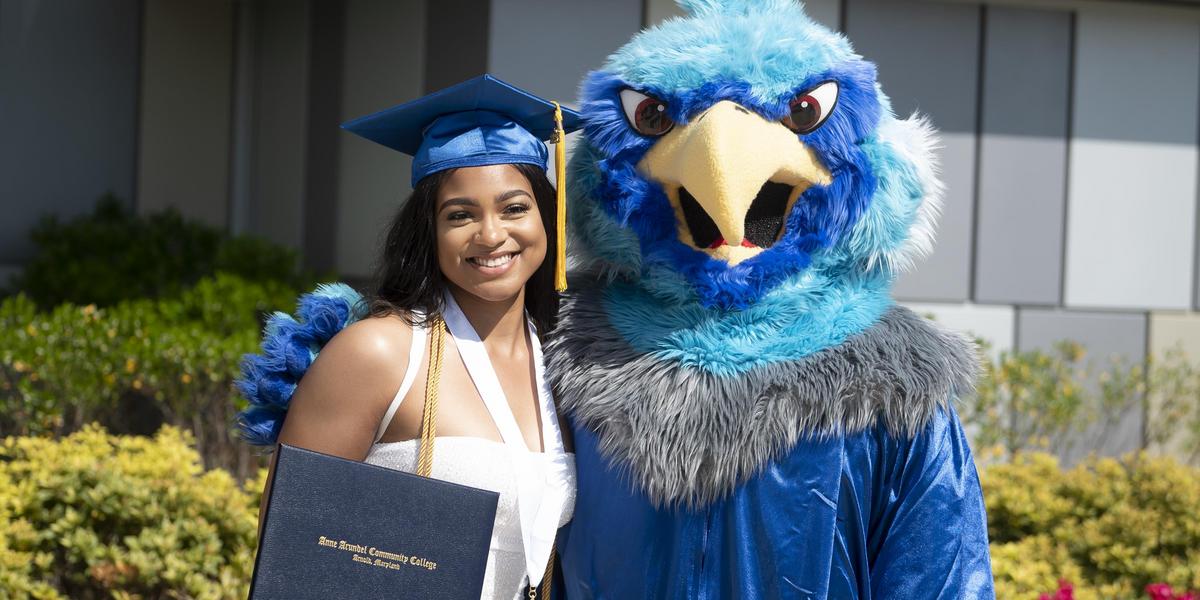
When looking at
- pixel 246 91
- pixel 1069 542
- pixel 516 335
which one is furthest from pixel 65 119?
pixel 1069 542

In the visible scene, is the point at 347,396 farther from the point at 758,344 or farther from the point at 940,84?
the point at 940,84

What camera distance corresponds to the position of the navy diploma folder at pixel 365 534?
1.78 meters

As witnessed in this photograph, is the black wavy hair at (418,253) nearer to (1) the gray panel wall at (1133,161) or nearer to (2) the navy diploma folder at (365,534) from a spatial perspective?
(2) the navy diploma folder at (365,534)

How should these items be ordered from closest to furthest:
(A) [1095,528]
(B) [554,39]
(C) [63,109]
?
(A) [1095,528] < (B) [554,39] < (C) [63,109]

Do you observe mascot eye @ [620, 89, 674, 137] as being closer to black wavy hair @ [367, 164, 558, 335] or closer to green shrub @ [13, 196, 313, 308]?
black wavy hair @ [367, 164, 558, 335]

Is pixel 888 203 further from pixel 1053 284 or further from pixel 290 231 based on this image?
pixel 290 231

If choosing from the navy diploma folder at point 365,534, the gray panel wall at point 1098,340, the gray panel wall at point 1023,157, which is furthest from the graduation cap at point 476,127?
the gray panel wall at point 1098,340

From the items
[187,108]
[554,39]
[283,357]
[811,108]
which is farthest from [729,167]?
[187,108]

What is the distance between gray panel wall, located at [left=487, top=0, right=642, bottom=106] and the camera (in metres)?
5.15

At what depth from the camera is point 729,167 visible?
6.54ft

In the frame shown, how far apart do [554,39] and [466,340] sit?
3265 mm

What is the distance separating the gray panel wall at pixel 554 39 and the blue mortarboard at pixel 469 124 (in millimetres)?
2973

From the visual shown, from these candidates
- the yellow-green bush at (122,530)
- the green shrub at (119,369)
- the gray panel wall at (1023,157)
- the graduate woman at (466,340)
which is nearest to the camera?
the graduate woman at (466,340)

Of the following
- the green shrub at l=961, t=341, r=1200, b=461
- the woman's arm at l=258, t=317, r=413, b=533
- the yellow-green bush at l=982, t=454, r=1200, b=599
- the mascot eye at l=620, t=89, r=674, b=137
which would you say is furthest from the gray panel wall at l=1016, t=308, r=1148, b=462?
the woman's arm at l=258, t=317, r=413, b=533
